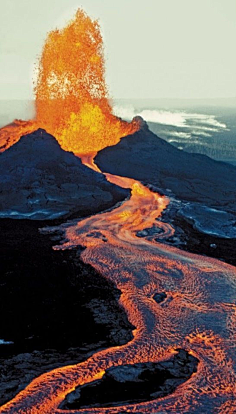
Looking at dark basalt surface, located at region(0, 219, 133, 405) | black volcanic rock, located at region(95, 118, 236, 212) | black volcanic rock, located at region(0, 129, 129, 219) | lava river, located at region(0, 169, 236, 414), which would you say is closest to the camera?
lava river, located at region(0, 169, 236, 414)

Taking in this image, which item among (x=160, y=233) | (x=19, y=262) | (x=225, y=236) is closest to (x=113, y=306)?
(x=19, y=262)

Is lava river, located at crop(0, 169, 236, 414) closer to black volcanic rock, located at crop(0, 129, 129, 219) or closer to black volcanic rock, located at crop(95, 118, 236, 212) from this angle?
black volcanic rock, located at crop(0, 129, 129, 219)

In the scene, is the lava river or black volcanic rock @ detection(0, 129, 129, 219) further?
black volcanic rock @ detection(0, 129, 129, 219)

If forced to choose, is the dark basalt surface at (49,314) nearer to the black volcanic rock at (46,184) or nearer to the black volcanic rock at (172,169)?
the black volcanic rock at (46,184)

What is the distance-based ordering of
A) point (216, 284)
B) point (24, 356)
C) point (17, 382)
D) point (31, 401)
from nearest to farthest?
point (31, 401) → point (17, 382) → point (24, 356) → point (216, 284)

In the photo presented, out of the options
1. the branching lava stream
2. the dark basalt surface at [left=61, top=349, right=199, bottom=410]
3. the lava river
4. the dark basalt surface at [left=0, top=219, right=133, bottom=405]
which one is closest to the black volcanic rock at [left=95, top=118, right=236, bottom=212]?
the branching lava stream

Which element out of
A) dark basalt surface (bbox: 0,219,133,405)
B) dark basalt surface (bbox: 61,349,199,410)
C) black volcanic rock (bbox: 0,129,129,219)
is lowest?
dark basalt surface (bbox: 61,349,199,410)

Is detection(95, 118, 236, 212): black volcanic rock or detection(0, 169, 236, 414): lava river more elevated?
detection(95, 118, 236, 212): black volcanic rock

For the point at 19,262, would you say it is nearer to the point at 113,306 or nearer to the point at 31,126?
the point at 113,306
